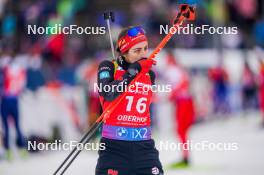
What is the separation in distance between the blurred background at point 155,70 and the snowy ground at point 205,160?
2 cm

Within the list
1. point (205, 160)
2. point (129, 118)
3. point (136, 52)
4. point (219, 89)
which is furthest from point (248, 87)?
point (129, 118)

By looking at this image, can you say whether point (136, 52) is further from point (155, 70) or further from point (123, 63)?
point (155, 70)

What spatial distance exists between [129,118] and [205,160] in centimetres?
774

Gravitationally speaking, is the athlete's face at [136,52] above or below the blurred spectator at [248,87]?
below

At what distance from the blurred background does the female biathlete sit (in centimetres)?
122

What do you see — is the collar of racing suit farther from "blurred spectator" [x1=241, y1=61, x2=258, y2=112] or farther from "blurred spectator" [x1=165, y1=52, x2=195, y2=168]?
"blurred spectator" [x1=241, y1=61, x2=258, y2=112]

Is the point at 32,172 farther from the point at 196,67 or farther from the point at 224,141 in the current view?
the point at 196,67

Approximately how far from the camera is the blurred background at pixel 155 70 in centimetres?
1496

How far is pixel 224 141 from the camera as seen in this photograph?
1761 cm

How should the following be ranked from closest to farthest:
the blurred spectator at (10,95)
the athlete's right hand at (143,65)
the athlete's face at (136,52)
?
1. the athlete's right hand at (143,65)
2. the athlete's face at (136,52)
3. the blurred spectator at (10,95)

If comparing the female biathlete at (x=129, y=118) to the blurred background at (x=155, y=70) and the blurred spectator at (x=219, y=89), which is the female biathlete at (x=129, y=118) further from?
the blurred spectator at (x=219, y=89)

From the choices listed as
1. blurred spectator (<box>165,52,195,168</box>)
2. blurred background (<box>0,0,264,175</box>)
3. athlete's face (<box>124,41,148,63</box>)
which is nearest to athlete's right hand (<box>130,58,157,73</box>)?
athlete's face (<box>124,41,148,63</box>)

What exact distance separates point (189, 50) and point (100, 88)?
58.9 feet

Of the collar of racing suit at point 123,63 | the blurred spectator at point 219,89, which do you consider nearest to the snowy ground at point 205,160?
the collar of racing suit at point 123,63
